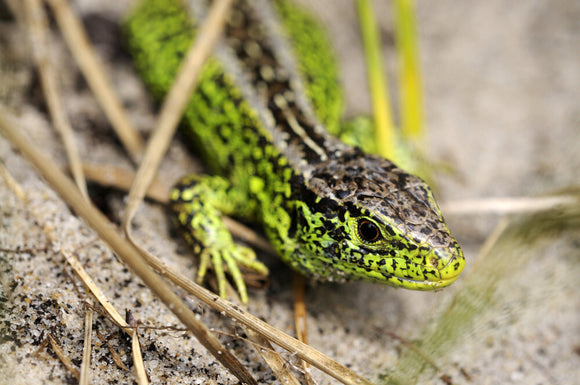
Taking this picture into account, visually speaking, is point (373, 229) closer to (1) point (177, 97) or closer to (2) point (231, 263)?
(2) point (231, 263)

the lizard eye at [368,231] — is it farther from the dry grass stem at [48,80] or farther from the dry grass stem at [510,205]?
the dry grass stem at [48,80]

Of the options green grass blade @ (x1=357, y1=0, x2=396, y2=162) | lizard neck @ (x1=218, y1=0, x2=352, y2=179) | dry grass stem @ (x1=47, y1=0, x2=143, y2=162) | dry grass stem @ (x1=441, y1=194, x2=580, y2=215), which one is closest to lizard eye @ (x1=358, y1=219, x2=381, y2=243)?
lizard neck @ (x1=218, y1=0, x2=352, y2=179)

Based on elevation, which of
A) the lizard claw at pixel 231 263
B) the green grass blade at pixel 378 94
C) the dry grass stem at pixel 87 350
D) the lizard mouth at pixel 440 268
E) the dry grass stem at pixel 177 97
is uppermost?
the green grass blade at pixel 378 94

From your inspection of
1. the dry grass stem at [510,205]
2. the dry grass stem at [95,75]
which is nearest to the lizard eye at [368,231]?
the dry grass stem at [510,205]

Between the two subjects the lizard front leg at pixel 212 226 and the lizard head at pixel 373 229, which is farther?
the lizard front leg at pixel 212 226

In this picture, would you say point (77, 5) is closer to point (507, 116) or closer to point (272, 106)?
point (272, 106)

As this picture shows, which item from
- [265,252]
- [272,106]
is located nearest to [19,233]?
[265,252]

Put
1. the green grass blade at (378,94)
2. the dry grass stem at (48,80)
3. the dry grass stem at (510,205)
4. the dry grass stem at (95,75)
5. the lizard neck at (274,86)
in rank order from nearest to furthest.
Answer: the lizard neck at (274,86) < the dry grass stem at (48,80) < the dry grass stem at (510,205) < the dry grass stem at (95,75) < the green grass blade at (378,94)
